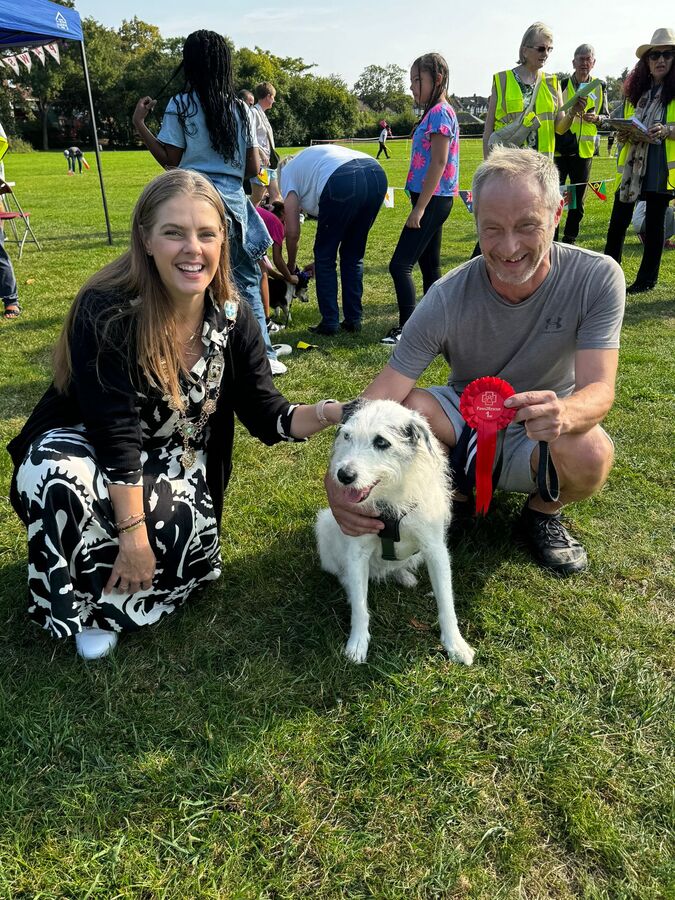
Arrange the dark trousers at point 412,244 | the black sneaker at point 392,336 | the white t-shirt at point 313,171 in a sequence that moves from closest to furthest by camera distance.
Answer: the dark trousers at point 412,244 → the white t-shirt at point 313,171 → the black sneaker at point 392,336

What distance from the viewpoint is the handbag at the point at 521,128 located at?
6527 mm

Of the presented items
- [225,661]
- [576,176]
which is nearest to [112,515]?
[225,661]

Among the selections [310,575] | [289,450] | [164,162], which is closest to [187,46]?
[164,162]

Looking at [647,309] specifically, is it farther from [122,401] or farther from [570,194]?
[122,401]

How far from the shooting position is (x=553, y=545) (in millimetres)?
2932

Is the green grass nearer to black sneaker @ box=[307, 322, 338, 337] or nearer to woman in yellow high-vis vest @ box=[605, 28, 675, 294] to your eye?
black sneaker @ box=[307, 322, 338, 337]

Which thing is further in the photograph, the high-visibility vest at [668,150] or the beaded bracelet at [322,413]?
the high-visibility vest at [668,150]

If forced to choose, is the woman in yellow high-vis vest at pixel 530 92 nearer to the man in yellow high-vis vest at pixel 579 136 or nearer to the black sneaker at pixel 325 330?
the man in yellow high-vis vest at pixel 579 136

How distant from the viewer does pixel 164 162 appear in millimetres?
4465

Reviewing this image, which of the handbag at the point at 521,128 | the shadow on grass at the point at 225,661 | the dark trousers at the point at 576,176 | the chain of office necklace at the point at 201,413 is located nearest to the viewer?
the shadow on grass at the point at 225,661

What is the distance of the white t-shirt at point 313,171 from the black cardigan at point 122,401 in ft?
11.7

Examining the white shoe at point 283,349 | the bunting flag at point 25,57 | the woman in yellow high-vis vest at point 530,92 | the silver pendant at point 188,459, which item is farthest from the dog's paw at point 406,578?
the bunting flag at point 25,57

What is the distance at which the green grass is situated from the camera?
5.66 ft

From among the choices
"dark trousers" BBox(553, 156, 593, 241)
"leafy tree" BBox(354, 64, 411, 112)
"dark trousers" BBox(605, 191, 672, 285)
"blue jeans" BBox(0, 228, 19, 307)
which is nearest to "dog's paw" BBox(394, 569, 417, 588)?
"dark trousers" BBox(605, 191, 672, 285)
